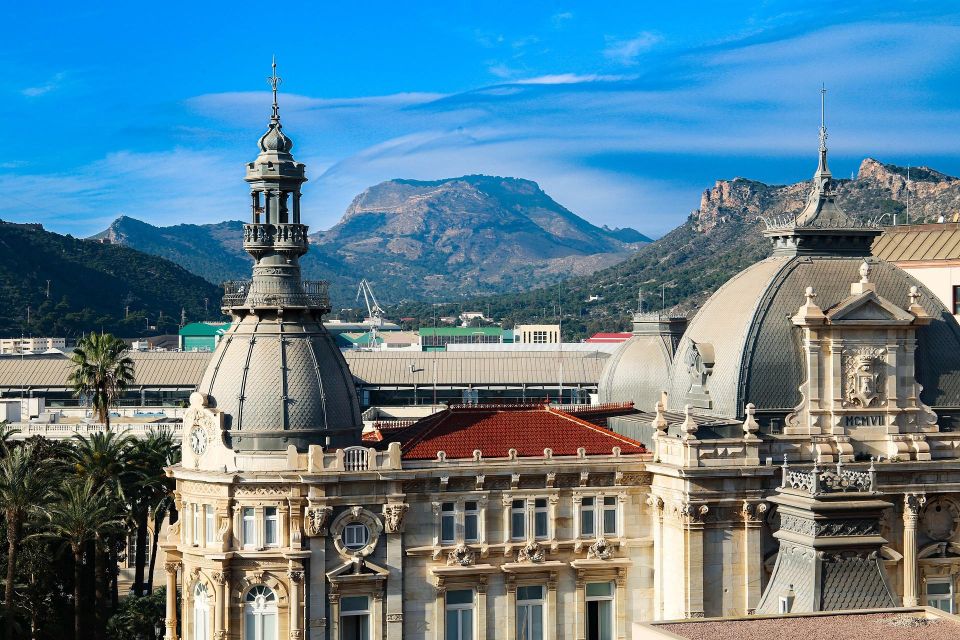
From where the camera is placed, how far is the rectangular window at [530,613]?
62.4 m

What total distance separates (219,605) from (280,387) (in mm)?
9395

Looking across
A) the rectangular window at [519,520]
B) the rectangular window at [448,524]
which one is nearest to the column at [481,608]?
the rectangular window at [448,524]

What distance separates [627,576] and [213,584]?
18228 millimetres

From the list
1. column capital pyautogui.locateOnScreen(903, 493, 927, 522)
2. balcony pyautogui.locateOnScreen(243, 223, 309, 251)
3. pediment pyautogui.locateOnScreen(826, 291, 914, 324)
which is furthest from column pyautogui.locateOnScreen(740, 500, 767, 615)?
balcony pyautogui.locateOnScreen(243, 223, 309, 251)

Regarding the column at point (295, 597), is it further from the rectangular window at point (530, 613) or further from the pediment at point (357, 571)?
the rectangular window at point (530, 613)

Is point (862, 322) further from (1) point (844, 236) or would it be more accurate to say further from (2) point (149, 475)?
(2) point (149, 475)

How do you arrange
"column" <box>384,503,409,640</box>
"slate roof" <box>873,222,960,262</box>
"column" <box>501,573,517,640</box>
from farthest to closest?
"slate roof" <box>873,222,960,262</box>, "column" <box>501,573,517,640</box>, "column" <box>384,503,409,640</box>

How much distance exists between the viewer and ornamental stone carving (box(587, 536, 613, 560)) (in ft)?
207

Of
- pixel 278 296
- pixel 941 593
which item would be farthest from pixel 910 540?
pixel 278 296

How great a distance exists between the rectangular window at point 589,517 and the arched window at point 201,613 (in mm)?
16629

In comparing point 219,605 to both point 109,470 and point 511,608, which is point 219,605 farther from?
point 109,470

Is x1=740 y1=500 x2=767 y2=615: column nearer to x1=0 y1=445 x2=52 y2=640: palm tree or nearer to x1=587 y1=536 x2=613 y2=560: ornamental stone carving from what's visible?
x1=587 y1=536 x2=613 y2=560: ornamental stone carving

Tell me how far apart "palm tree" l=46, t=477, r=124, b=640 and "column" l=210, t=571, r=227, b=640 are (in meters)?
13.6

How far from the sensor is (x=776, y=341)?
63.5m
